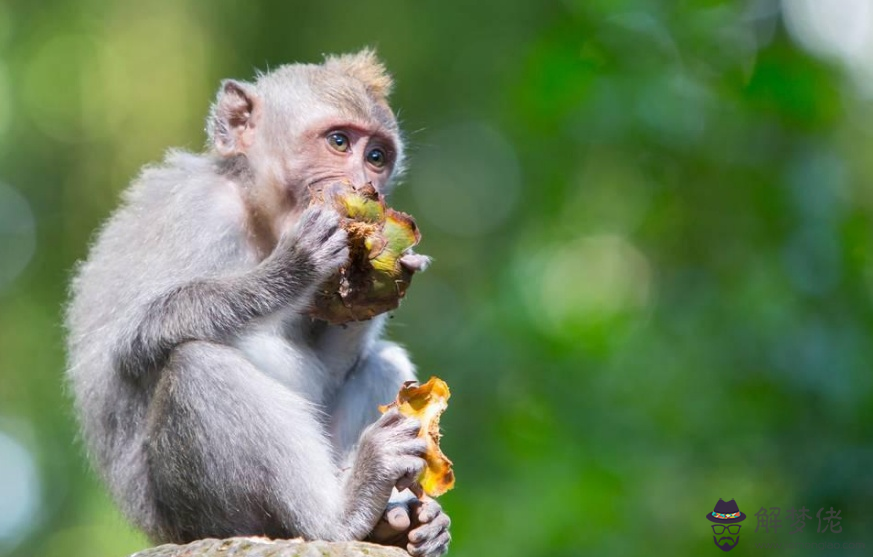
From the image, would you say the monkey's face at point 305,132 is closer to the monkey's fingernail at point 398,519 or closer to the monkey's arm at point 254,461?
the monkey's arm at point 254,461

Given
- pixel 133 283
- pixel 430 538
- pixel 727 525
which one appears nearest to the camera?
pixel 430 538

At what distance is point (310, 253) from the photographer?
22.0 feet

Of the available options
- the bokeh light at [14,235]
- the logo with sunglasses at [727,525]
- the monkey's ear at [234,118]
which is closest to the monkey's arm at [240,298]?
the monkey's ear at [234,118]

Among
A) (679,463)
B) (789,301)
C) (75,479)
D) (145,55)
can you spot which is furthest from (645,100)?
(75,479)

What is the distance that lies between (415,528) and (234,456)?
0.97 metres

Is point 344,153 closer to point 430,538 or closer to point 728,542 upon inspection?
point 430,538

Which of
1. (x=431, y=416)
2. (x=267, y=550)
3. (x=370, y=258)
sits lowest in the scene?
(x=267, y=550)

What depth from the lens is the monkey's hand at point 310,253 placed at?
670 centimetres

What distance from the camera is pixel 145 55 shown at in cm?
1705

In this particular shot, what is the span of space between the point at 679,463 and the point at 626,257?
7.82m

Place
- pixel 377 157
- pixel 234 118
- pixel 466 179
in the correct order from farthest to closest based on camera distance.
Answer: pixel 466 179 < pixel 234 118 < pixel 377 157

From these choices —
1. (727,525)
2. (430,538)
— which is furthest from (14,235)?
(430,538)

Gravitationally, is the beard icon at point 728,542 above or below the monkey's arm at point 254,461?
above

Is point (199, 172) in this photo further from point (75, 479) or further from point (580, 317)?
point (75, 479)
